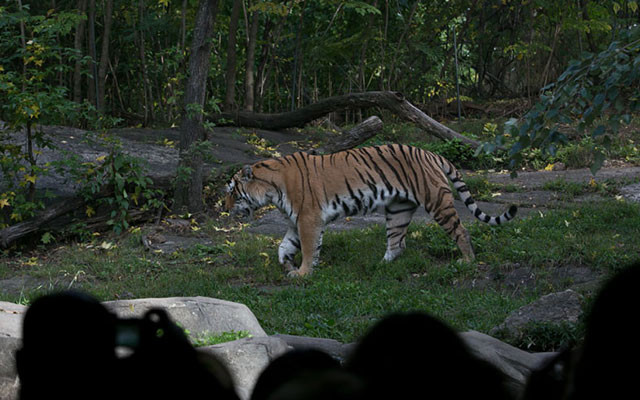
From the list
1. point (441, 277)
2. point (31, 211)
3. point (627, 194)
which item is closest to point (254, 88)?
point (31, 211)

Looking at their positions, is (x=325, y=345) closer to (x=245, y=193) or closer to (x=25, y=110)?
(x=245, y=193)

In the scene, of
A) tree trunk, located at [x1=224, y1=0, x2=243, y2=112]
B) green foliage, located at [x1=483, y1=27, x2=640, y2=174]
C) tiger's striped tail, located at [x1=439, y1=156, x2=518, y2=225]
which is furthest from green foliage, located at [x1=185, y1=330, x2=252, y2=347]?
tree trunk, located at [x1=224, y1=0, x2=243, y2=112]

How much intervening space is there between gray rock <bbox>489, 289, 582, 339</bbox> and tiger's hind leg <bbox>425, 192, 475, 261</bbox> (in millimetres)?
2456

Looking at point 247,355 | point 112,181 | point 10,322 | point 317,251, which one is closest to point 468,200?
point 317,251

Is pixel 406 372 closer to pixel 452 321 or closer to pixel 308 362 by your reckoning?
pixel 308 362

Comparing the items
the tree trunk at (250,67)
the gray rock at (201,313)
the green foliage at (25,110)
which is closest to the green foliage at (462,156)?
the tree trunk at (250,67)

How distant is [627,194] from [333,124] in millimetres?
9130

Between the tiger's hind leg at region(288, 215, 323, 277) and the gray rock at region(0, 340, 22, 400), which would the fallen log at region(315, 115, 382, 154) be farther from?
the gray rock at region(0, 340, 22, 400)

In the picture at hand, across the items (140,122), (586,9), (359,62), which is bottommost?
(140,122)

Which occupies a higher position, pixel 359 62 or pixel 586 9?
pixel 586 9

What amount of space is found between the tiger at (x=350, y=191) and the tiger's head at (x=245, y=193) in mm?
12

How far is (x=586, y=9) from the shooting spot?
15781 mm

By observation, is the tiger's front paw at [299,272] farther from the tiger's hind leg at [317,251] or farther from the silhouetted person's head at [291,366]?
the silhouetted person's head at [291,366]

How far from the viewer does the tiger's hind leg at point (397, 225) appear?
8055 mm
